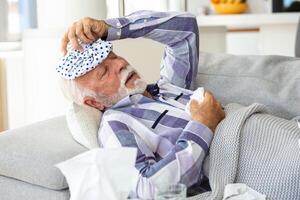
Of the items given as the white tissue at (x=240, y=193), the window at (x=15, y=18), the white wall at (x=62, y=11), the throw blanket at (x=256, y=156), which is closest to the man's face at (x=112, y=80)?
the throw blanket at (x=256, y=156)

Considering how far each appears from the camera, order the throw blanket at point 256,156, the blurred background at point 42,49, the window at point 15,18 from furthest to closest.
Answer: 1. the window at point 15,18
2. the blurred background at point 42,49
3. the throw blanket at point 256,156

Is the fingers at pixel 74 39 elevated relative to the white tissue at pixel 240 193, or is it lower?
elevated

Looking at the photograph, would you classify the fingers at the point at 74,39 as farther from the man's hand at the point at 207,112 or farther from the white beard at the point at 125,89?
the man's hand at the point at 207,112

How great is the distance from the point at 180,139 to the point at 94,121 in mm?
310

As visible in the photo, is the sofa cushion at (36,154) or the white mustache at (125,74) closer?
the sofa cushion at (36,154)

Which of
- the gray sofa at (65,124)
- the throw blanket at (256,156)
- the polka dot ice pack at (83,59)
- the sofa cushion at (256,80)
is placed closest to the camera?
the throw blanket at (256,156)

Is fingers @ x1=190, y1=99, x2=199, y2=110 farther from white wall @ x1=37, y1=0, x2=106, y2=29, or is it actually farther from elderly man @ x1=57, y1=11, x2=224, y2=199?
white wall @ x1=37, y1=0, x2=106, y2=29

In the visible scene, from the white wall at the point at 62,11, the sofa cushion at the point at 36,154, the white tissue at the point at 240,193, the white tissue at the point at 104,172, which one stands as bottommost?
the white tissue at the point at 240,193

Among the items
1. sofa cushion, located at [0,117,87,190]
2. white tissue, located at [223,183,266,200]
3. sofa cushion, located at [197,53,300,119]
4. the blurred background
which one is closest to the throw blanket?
white tissue, located at [223,183,266,200]

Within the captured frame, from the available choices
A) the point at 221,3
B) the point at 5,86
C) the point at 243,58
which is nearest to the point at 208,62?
the point at 243,58

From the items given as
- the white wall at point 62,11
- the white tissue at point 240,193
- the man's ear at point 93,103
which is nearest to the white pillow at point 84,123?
the man's ear at point 93,103

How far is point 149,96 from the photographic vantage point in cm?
168

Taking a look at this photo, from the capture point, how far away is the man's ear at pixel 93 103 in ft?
5.24

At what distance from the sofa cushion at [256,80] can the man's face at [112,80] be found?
1.19 ft
